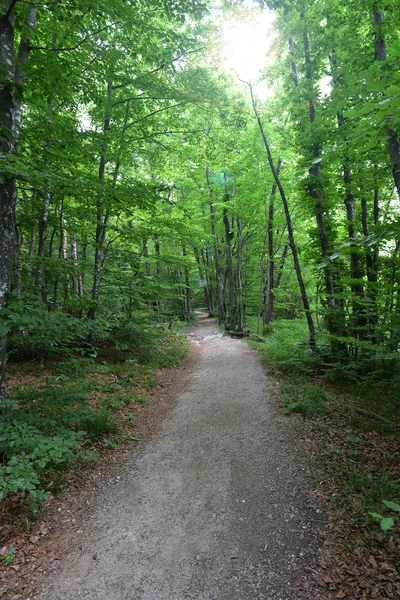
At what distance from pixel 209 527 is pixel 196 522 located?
0.60 ft

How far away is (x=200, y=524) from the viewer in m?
3.34

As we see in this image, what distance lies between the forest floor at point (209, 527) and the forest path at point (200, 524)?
0.5 inches

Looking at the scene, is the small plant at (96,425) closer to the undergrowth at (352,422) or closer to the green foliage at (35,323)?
the green foliage at (35,323)

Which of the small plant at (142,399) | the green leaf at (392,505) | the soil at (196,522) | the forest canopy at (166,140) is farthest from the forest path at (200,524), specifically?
the forest canopy at (166,140)

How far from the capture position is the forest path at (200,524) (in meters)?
2.67

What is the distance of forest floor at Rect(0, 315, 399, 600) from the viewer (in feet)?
8.57

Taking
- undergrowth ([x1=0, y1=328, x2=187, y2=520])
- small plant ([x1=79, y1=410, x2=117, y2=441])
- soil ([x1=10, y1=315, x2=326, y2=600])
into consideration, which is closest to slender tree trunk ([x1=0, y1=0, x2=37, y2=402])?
undergrowth ([x1=0, y1=328, x2=187, y2=520])

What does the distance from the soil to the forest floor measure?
0.04 feet

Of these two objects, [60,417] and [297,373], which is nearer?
[60,417]

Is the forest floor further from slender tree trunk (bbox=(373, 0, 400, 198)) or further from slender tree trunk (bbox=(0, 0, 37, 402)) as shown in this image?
slender tree trunk (bbox=(373, 0, 400, 198))

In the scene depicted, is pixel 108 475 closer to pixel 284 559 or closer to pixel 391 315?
pixel 284 559

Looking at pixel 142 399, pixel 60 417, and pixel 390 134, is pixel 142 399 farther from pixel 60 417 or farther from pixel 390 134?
pixel 390 134

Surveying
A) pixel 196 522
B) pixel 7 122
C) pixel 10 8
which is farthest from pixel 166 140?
pixel 196 522

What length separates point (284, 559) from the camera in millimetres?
2824
